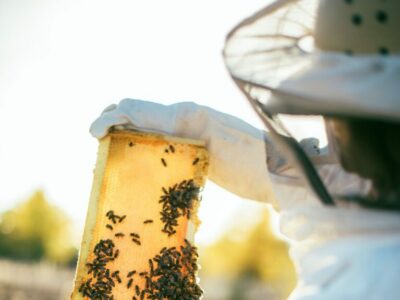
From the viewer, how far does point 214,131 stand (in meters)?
3.33

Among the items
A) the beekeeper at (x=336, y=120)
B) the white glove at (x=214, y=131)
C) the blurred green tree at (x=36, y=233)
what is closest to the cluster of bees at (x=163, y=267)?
the white glove at (x=214, y=131)

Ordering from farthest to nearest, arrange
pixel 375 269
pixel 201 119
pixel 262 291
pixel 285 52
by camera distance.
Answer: pixel 262 291 < pixel 201 119 < pixel 285 52 < pixel 375 269

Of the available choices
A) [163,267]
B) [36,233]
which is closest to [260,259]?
[36,233]

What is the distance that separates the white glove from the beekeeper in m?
0.59

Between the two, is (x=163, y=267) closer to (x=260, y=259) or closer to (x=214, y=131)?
(x=214, y=131)

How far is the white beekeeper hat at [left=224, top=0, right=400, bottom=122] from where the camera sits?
1893mm

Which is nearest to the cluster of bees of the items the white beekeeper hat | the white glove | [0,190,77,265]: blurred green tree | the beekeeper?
the white glove

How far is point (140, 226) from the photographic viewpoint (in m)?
3.54

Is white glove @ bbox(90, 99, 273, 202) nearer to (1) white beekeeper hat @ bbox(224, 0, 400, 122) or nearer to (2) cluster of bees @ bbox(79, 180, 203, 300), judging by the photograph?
(2) cluster of bees @ bbox(79, 180, 203, 300)

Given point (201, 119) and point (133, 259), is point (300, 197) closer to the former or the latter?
point (201, 119)

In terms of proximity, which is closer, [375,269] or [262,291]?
[375,269]

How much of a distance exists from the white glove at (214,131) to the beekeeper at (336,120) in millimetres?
594

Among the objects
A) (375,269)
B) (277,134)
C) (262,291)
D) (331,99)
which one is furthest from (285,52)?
(262,291)

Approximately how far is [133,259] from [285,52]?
172cm
